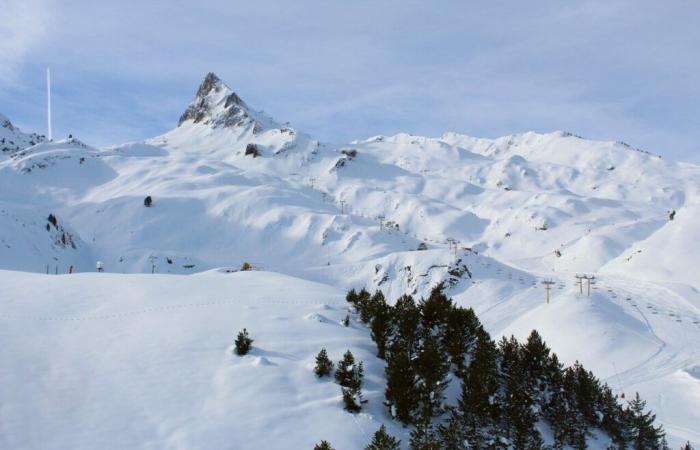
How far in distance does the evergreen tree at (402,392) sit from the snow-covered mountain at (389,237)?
15.8 metres

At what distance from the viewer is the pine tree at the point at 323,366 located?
51.0ft

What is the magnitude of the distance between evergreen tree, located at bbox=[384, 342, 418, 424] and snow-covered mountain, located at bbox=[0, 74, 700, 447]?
15.8 m

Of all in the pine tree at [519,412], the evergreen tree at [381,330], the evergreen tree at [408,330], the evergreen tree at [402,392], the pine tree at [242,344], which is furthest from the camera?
the evergreen tree at [381,330]

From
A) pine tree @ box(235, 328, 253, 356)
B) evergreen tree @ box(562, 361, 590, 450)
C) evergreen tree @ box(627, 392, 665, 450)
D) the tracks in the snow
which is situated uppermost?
the tracks in the snow

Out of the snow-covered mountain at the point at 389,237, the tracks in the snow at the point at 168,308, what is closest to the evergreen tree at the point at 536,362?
the snow-covered mountain at the point at 389,237

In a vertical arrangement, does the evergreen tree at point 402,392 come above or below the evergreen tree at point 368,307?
below

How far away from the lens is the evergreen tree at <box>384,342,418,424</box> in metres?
13.7

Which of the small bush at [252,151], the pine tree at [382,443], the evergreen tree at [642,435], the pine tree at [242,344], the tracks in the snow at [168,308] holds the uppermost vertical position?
the small bush at [252,151]

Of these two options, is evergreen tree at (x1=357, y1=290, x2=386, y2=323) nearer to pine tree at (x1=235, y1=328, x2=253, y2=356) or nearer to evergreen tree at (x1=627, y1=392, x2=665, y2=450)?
pine tree at (x1=235, y1=328, x2=253, y2=356)

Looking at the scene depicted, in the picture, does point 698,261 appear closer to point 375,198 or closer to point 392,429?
point 392,429

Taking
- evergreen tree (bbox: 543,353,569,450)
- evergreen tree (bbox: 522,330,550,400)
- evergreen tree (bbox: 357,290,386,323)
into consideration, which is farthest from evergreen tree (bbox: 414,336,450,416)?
evergreen tree (bbox: 357,290,386,323)

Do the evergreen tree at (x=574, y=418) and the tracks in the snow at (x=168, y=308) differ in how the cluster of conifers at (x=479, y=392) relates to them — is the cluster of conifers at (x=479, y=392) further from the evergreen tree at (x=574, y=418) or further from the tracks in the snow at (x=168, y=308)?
the tracks in the snow at (x=168, y=308)

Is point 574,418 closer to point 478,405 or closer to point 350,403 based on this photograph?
point 478,405

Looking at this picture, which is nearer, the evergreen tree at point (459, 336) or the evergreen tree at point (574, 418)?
Result: the evergreen tree at point (574, 418)
